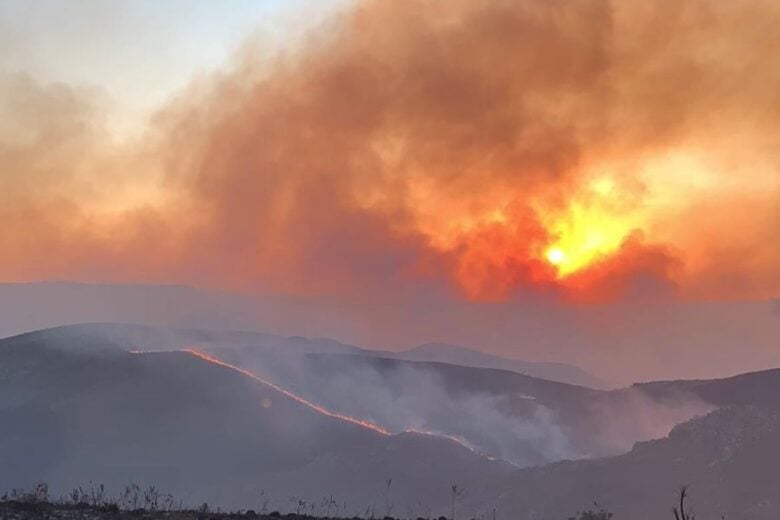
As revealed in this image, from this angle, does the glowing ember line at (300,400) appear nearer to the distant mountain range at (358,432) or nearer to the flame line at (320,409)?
the flame line at (320,409)

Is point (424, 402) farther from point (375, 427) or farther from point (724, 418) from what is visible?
point (724, 418)

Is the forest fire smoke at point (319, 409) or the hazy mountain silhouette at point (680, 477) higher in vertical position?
the forest fire smoke at point (319, 409)

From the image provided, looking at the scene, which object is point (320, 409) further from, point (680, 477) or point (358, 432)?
point (680, 477)

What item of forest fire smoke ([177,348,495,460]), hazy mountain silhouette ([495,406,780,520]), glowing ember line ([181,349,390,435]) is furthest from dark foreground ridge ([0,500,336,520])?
glowing ember line ([181,349,390,435])

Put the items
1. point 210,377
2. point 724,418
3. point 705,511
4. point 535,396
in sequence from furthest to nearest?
point 535,396
point 210,377
point 724,418
point 705,511

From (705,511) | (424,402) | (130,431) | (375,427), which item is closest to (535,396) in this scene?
(424,402)

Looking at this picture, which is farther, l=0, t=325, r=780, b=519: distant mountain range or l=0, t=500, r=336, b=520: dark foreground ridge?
l=0, t=325, r=780, b=519: distant mountain range

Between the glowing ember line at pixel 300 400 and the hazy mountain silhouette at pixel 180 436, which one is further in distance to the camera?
the glowing ember line at pixel 300 400

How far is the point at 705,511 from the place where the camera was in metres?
45.4

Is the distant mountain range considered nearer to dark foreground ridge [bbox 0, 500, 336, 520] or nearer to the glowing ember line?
the glowing ember line

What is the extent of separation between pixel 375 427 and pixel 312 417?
254 inches

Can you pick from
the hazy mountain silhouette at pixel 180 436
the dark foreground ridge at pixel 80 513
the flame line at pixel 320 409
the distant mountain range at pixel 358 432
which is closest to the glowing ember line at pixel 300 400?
the flame line at pixel 320 409

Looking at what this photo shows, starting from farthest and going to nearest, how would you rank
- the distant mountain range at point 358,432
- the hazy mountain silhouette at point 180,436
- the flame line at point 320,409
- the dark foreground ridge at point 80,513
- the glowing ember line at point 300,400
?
1. the glowing ember line at point 300,400
2. the flame line at point 320,409
3. the hazy mountain silhouette at point 180,436
4. the distant mountain range at point 358,432
5. the dark foreground ridge at point 80,513

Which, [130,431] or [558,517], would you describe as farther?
[130,431]
